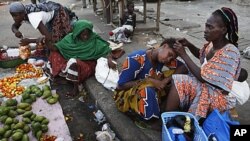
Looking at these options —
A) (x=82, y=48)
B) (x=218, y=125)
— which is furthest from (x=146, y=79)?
(x=82, y=48)

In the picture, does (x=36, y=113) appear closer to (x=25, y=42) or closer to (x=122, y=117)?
(x=122, y=117)

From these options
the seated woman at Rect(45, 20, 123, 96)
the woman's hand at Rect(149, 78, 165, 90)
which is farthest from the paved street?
the woman's hand at Rect(149, 78, 165, 90)

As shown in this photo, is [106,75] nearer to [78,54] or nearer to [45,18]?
[78,54]

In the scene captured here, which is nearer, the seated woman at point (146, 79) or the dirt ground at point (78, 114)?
the seated woman at point (146, 79)

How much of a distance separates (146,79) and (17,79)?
2494 millimetres

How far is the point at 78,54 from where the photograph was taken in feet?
14.5

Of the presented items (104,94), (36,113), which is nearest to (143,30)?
(104,94)

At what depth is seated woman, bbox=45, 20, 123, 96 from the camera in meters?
4.25

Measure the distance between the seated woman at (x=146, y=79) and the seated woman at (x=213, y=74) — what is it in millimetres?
154

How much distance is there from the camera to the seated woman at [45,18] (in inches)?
181

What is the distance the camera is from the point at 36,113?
3.74 meters

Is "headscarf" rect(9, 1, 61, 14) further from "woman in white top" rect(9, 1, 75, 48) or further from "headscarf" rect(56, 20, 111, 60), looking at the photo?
"headscarf" rect(56, 20, 111, 60)

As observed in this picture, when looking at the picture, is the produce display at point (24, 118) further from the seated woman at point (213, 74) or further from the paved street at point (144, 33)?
the seated woman at point (213, 74)

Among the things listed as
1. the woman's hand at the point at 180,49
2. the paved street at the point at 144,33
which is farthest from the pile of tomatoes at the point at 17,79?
the woman's hand at the point at 180,49
